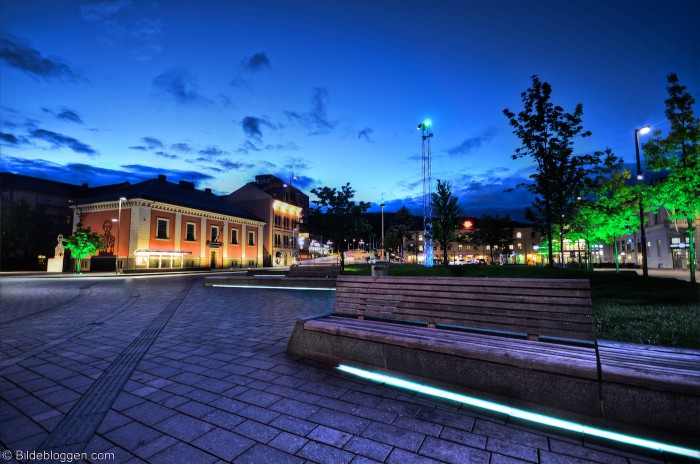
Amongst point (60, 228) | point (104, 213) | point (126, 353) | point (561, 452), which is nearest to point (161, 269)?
point (104, 213)

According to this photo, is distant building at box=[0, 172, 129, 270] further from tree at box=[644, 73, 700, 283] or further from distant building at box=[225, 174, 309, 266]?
tree at box=[644, 73, 700, 283]

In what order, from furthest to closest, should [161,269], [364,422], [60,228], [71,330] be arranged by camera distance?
[60,228] → [161,269] → [71,330] → [364,422]

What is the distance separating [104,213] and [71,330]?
39907mm

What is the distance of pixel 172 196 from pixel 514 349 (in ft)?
154

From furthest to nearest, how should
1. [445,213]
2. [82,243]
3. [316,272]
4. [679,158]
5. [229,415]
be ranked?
[82,243] < [445,213] < [316,272] < [679,158] < [229,415]

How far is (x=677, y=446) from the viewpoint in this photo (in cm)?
258

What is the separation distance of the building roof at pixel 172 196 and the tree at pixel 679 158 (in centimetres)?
4251

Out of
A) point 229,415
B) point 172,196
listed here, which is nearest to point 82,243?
point 172,196

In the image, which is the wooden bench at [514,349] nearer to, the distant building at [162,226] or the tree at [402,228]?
the distant building at [162,226]

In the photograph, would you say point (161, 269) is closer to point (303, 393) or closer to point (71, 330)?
point (71, 330)

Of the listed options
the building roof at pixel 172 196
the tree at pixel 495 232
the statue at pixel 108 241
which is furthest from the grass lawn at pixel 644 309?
the tree at pixel 495 232

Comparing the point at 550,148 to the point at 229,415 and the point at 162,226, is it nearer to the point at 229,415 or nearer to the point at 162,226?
the point at 229,415

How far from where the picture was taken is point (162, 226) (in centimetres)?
3953

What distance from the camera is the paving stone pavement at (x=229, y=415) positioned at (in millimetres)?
2643
